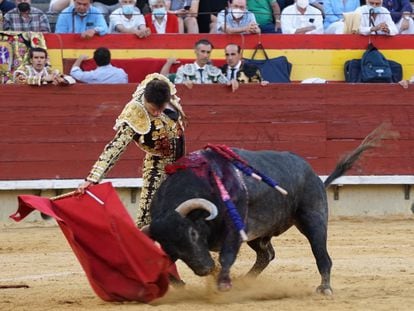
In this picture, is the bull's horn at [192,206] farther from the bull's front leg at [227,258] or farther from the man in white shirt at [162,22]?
the man in white shirt at [162,22]

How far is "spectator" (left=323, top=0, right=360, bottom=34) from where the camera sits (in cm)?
1195

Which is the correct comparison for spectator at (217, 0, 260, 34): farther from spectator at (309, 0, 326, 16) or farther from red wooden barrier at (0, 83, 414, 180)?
spectator at (309, 0, 326, 16)

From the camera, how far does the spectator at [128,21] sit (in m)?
11.1

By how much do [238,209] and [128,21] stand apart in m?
5.19

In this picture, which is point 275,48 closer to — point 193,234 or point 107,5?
point 107,5

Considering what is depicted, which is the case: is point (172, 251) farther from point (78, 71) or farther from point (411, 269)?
point (78, 71)

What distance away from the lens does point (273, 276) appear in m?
7.54

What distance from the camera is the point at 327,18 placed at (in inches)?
474

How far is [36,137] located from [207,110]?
152 centimetres

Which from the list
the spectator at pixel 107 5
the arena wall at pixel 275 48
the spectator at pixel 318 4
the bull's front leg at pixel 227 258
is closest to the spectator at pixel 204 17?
the arena wall at pixel 275 48

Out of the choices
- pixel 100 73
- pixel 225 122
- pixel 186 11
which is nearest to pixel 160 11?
pixel 186 11

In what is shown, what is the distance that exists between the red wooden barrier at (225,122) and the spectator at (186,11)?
0.88 metres

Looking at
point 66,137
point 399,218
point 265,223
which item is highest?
point 265,223

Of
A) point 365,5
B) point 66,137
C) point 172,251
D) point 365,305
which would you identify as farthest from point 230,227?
point 365,5
